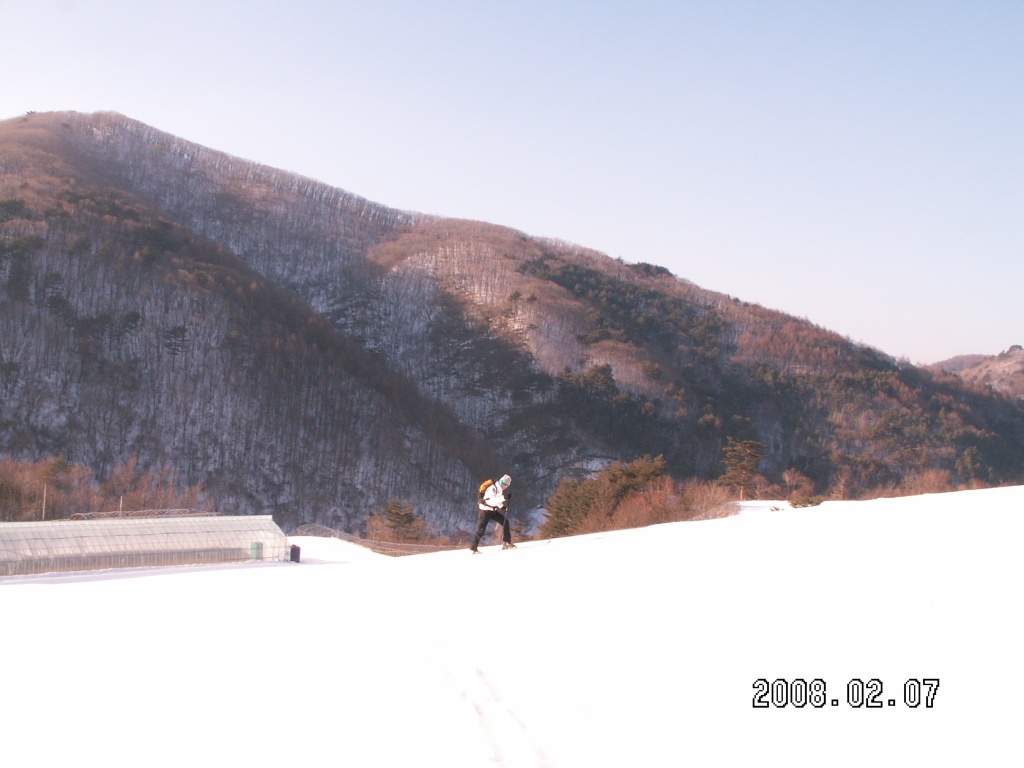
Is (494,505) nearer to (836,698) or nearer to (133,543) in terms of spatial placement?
(836,698)

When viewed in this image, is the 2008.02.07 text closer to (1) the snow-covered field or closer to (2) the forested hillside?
(1) the snow-covered field

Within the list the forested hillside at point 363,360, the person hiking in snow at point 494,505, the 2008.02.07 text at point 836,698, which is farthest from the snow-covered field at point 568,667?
the forested hillside at point 363,360

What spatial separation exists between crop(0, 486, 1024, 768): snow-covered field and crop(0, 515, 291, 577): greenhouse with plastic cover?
28.8 feet

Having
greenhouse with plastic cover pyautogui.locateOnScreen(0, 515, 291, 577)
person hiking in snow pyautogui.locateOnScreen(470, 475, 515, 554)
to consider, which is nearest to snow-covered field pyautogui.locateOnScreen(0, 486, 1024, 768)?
person hiking in snow pyautogui.locateOnScreen(470, 475, 515, 554)

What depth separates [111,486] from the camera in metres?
42.9

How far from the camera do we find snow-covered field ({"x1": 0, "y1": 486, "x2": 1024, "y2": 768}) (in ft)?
15.8

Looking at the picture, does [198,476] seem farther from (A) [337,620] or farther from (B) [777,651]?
(B) [777,651]

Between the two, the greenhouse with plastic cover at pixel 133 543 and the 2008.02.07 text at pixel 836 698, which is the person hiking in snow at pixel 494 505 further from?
the greenhouse with plastic cover at pixel 133 543

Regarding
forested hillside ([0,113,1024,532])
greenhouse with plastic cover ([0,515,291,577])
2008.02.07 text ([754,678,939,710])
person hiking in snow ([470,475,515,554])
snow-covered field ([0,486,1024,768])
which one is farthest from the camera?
forested hillside ([0,113,1024,532])

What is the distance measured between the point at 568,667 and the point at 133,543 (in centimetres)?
1655

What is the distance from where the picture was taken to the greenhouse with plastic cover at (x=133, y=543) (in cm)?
1730

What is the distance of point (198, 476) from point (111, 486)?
978cm

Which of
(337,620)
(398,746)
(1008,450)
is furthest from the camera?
(1008,450)

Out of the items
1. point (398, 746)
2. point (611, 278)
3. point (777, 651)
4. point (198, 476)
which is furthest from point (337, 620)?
point (611, 278)
